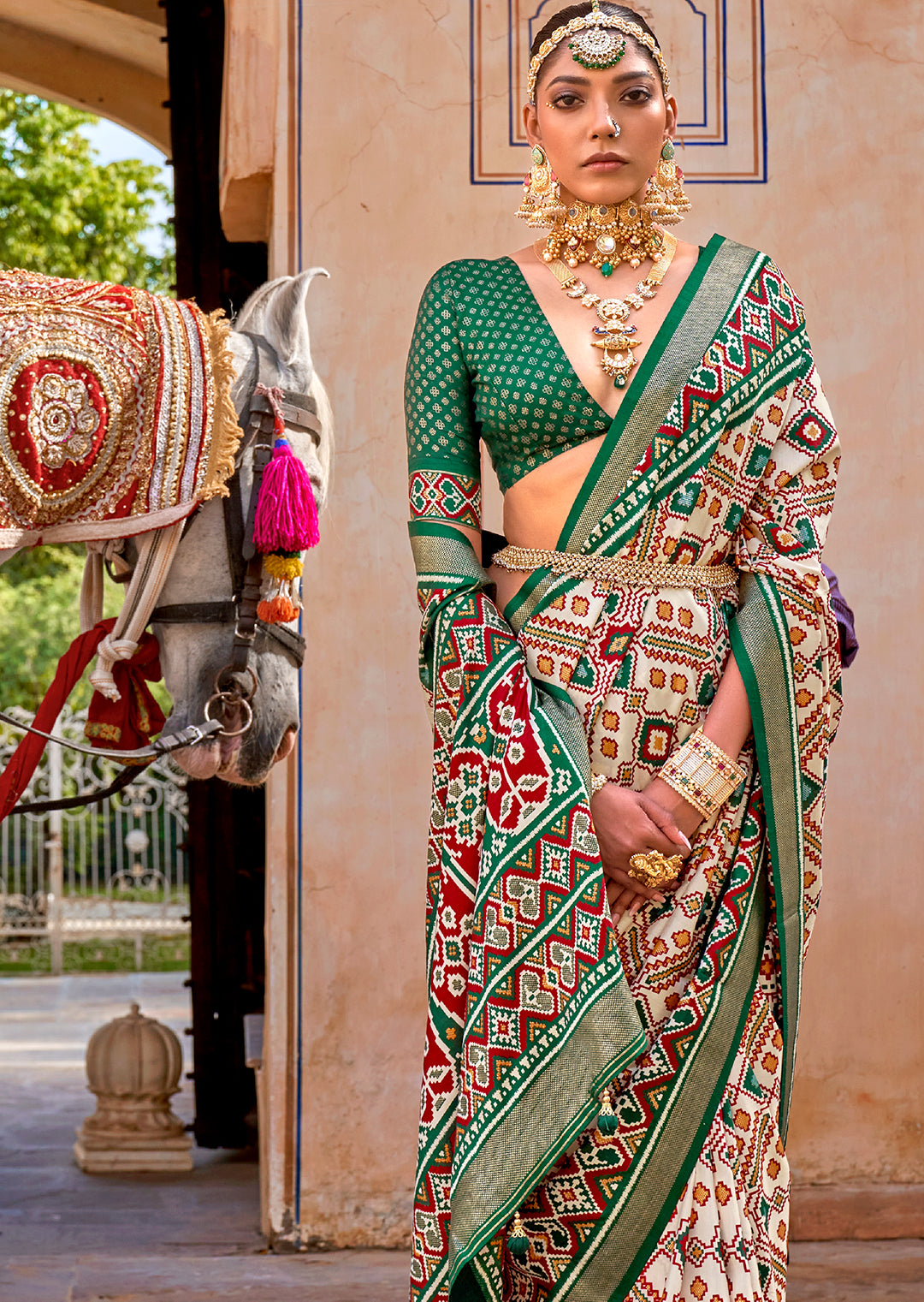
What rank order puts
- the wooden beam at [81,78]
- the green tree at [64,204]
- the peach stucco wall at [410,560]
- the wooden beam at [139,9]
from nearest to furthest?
the peach stucco wall at [410,560] < the wooden beam at [139,9] < the wooden beam at [81,78] < the green tree at [64,204]

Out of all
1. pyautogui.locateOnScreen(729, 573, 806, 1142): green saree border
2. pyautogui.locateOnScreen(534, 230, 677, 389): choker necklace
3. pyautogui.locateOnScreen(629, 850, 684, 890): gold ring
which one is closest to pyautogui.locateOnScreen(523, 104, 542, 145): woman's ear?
pyautogui.locateOnScreen(534, 230, 677, 389): choker necklace

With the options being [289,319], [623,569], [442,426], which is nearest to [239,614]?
[289,319]

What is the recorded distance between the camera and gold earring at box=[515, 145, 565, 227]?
2.18 m

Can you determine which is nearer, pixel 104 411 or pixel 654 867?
pixel 654 867

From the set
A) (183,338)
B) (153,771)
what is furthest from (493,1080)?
(153,771)

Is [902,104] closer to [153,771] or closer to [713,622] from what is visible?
[713,622]

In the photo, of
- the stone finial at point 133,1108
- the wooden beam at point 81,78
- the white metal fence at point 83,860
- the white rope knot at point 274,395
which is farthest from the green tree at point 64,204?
the white rope knot at point 274,395

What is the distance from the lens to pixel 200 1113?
197 inches

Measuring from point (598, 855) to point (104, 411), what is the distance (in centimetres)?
115

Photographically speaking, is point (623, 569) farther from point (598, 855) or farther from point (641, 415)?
point (598, 855)

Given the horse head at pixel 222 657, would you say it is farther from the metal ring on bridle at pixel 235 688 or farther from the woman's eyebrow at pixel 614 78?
the woman's eyebrow at pixel 614 78

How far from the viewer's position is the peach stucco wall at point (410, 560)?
12.3 feet

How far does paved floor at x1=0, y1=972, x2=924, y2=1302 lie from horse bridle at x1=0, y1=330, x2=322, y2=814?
1.30 meters

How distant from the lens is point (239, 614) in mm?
2715
